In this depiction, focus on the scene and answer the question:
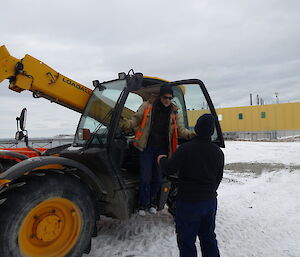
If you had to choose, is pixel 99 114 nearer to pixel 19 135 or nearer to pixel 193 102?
pixel 19 135

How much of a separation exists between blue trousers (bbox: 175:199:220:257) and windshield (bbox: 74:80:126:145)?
1.53 m

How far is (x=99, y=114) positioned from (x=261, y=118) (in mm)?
30257

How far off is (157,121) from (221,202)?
298 cm

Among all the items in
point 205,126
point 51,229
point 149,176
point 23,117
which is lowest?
point 51,229

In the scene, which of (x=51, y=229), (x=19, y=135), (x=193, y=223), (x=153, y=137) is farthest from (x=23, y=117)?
(x=193, y=223)

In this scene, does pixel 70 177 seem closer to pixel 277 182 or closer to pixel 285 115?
pixel 277 182

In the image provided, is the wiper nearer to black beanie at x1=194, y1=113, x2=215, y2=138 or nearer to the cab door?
the cab door

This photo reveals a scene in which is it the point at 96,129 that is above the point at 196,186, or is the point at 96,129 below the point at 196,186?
above

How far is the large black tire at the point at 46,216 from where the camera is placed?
271 cm

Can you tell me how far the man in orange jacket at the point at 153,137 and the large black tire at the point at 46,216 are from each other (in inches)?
34.2

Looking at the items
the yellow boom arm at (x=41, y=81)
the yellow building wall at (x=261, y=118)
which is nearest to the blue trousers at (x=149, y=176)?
the yellow boom arm at (x=41, y=81)

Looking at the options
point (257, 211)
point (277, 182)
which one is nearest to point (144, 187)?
point (257, 211)

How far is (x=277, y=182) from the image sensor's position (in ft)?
26.7

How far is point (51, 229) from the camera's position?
3057 mm
